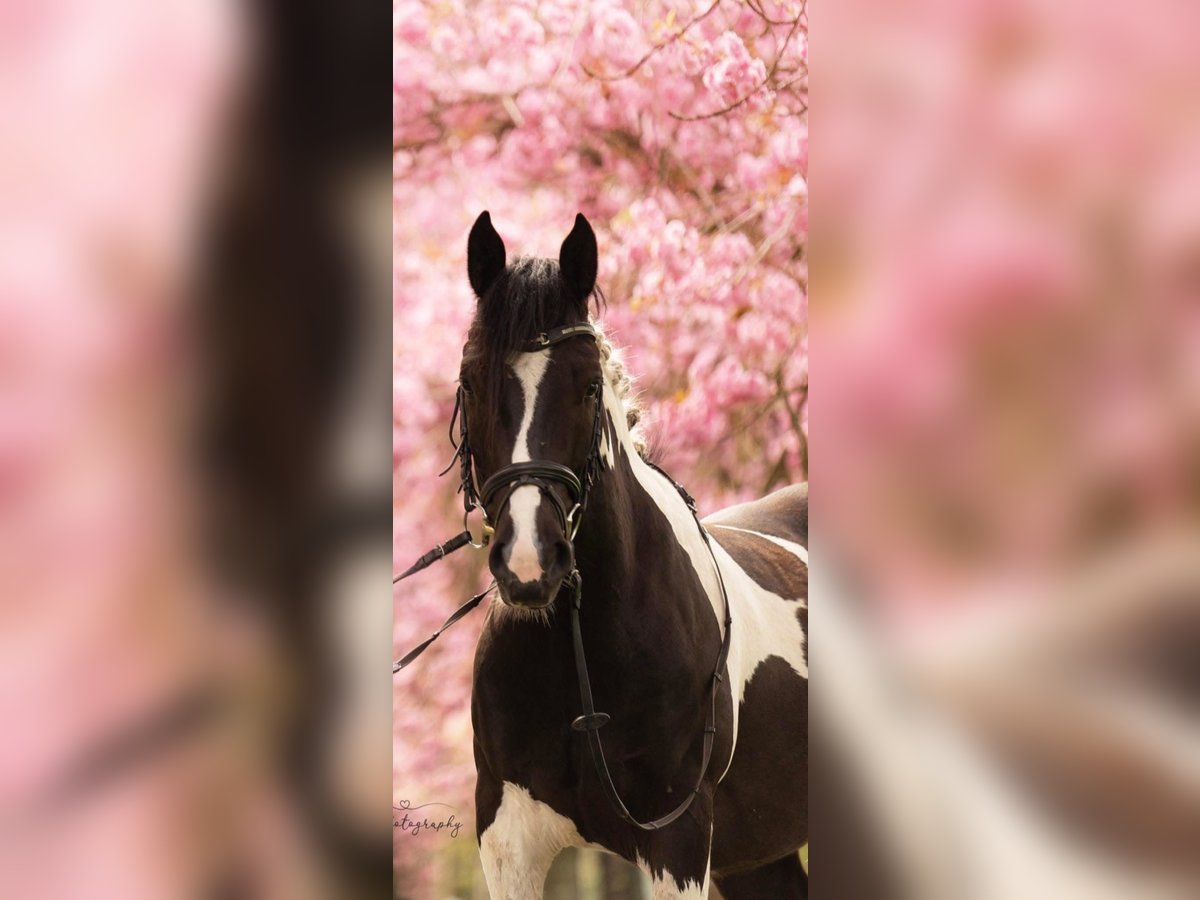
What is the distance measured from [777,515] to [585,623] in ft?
1.66

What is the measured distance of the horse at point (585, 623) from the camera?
5.06 feet

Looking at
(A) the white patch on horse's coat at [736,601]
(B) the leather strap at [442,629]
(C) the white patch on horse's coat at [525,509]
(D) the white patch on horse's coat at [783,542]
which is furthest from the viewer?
(D) the white patch on horse's coat at [783,542]

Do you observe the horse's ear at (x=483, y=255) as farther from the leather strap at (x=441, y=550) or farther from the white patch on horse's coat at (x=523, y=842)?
the white patch on horse's coat at (x=523, y=842)

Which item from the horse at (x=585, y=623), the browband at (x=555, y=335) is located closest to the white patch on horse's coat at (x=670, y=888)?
the horse at (x=585, y=623)

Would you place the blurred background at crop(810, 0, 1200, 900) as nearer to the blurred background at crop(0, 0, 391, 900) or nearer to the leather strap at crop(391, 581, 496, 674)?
the leather strap at crop(391, 581, 496, 674)

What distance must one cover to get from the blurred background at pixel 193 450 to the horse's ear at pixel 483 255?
282 millimetres

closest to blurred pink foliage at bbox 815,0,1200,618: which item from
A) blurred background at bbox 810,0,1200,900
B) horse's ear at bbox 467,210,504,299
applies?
blurred background at bbox 810,0,1200,900

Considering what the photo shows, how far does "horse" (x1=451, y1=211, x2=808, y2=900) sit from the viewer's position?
1543 mm

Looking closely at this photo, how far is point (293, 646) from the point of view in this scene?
1888 millimetres

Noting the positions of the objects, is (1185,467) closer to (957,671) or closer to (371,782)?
(957,671)

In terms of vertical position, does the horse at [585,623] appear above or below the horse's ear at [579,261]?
below

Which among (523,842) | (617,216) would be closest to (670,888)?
(523,842)

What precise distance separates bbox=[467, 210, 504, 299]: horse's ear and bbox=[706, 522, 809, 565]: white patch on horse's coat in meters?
0.61

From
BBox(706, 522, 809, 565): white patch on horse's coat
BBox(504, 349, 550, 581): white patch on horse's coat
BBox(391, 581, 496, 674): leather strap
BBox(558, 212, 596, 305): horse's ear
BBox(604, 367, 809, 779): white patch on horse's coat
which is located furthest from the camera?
BBox(706, 522, 809, 565): white patch on horse's coat
